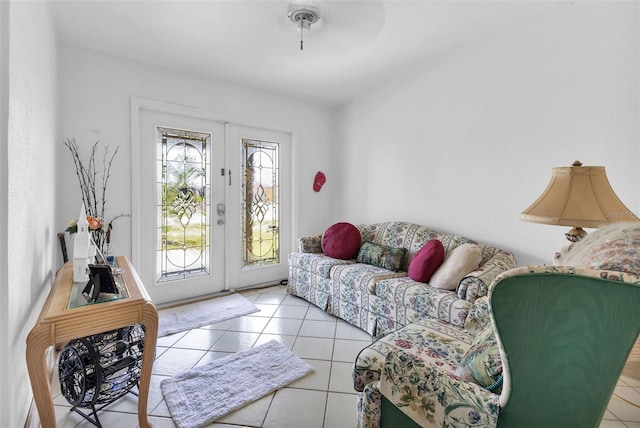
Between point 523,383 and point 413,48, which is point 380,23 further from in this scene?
point 523,383

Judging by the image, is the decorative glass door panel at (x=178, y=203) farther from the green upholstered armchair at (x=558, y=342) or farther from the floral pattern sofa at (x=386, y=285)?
the green upholstered armchair at (x=558, y=342)

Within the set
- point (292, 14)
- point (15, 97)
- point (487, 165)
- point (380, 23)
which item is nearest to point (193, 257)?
point (15, 97)

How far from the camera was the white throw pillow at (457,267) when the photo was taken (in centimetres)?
213

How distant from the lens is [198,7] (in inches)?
80.2

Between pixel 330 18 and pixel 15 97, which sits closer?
pixel 15 97

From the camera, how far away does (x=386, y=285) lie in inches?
91.4

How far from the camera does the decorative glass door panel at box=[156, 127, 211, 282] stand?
3.02 meters

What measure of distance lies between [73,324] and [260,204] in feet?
8.40

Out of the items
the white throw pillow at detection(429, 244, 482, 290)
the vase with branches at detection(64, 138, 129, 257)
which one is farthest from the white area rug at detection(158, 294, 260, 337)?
the white throw pillow at detection(429, 244, 482, 290)

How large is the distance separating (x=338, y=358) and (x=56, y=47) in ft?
10.9

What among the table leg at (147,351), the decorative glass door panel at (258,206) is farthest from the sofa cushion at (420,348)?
the decorative glass door panel at (258,206)

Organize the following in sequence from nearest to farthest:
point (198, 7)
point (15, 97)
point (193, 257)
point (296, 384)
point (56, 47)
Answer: point (15, 97), point (296, 384), point (198, 7), point (56, 47), point (193, 257)

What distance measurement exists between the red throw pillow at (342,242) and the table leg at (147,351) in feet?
6.73

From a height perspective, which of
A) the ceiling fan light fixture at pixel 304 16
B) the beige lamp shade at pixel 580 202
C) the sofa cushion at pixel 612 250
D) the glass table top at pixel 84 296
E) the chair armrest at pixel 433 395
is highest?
the ceiling fan light fixture at pixel 304 16
